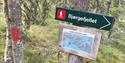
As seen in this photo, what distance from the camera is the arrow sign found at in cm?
366

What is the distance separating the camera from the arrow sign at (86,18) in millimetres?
3656

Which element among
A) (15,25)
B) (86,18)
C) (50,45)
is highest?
(86,18)

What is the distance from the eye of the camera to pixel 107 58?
26.6 ft

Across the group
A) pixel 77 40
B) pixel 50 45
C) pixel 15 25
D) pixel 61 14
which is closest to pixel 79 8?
pixel 61 14

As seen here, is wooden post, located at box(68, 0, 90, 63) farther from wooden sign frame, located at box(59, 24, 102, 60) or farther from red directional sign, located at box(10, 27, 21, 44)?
red directional sign, located at box(10, 27, 21, 44)

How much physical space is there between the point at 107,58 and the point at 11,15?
4.35 metres

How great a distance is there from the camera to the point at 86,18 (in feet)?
12.6

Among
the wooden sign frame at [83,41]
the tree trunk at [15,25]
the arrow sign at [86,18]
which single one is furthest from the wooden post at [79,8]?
the tree trunk at [15,25]

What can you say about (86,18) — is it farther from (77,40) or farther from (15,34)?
(15,34)

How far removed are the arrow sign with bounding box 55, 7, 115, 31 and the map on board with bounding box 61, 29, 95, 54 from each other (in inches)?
6.8

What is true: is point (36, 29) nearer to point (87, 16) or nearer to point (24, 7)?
point (24, 7)

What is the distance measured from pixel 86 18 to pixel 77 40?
0.35 m

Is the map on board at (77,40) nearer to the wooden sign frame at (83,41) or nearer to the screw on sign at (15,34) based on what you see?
the wooden sign frame at (83,41)

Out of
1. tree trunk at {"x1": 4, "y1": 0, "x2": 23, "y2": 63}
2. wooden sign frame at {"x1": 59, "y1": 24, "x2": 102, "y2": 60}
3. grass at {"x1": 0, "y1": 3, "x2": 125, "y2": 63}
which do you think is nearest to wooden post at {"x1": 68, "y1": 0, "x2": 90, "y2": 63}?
wooden sign frame at {"x1": 59, "y1": 24, "x2": 102, "y2": 60}
